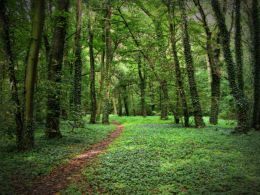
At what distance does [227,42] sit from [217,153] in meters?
7.93

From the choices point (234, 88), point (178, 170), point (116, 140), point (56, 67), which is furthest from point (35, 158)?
point (234, 88)

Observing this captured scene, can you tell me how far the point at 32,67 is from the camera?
382 inches

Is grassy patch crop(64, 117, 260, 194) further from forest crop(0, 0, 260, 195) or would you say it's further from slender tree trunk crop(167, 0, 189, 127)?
slender tree trunk crop(167, 0, 189, 127)

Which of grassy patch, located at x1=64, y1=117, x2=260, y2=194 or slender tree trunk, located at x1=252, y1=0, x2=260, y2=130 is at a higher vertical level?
slender tree trunk, located at x1=252, y1=0, x2=260, y2=130

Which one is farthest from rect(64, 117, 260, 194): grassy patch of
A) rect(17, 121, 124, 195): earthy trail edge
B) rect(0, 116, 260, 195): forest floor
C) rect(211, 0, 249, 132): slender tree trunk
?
rect(211, 0, 249, 132): slender tree trunk

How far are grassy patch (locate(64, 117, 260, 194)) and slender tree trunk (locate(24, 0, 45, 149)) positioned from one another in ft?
10.7

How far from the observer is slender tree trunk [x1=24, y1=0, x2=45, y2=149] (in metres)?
9.46

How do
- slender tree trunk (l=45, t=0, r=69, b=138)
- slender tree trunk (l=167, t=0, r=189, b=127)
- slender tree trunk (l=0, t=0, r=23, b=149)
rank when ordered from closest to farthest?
1. slender tree trunk (l=0, t=0, r=23, b=149)
2. slender tree trunk (l=45, t=0, r=69, b=138)
3. slender tree trunk (l=167, t=0, r=189, b=127)

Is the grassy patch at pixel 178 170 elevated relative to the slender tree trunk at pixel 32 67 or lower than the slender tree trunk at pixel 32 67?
lower

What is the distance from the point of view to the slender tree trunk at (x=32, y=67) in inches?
372

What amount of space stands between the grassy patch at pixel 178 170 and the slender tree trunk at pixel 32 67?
10.7ft

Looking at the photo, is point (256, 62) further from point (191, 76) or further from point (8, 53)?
point (8, 53)

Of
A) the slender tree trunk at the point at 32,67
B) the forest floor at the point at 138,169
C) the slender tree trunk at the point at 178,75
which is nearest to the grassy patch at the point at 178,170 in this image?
the forest floor at the point at 138,169

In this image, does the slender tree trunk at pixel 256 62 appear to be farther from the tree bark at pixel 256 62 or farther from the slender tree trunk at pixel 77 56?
the slender tree trunk at pixel 77 56
